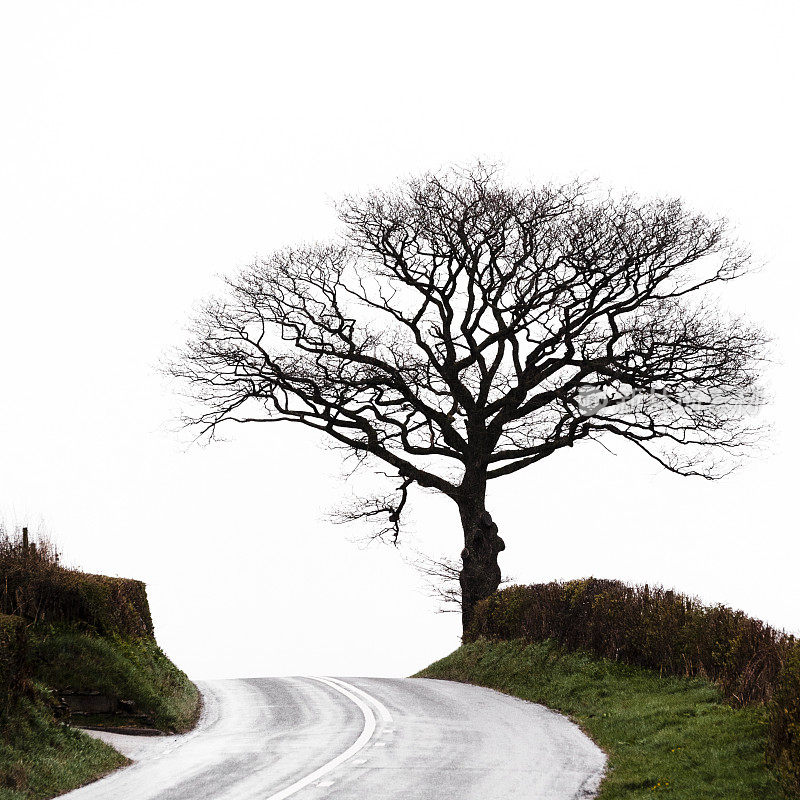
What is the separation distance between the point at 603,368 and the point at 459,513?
255 inches

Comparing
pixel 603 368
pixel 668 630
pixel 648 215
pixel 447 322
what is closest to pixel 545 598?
pixel 668 630

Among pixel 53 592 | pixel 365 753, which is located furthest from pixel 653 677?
pixel 53 592

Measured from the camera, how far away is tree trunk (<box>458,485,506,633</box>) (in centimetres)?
2838

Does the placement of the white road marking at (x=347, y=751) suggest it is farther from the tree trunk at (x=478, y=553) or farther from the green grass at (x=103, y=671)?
the tree trunk at (x=478, y=553)

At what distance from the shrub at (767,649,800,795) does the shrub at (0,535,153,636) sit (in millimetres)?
12160

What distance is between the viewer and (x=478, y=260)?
28141 mm

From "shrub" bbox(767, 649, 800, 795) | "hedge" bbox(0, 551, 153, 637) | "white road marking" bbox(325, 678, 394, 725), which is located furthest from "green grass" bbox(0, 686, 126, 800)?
"shrub" bbox(767, 649, 800, 795)

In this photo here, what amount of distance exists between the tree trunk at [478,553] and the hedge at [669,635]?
4.58 ft

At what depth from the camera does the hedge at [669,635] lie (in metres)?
10.9

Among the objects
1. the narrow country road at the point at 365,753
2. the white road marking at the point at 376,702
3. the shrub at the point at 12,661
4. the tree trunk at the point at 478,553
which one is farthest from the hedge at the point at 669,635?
the shrub at the point at 12,661

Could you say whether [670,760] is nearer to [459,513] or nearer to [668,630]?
[668,630]

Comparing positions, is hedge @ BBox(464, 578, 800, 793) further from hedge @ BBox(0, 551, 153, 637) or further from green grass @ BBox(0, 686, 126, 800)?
hedge @ BBox(0, 551, 153, 637)

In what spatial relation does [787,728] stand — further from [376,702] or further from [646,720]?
[376,702]

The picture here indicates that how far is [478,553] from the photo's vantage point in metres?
28.5
